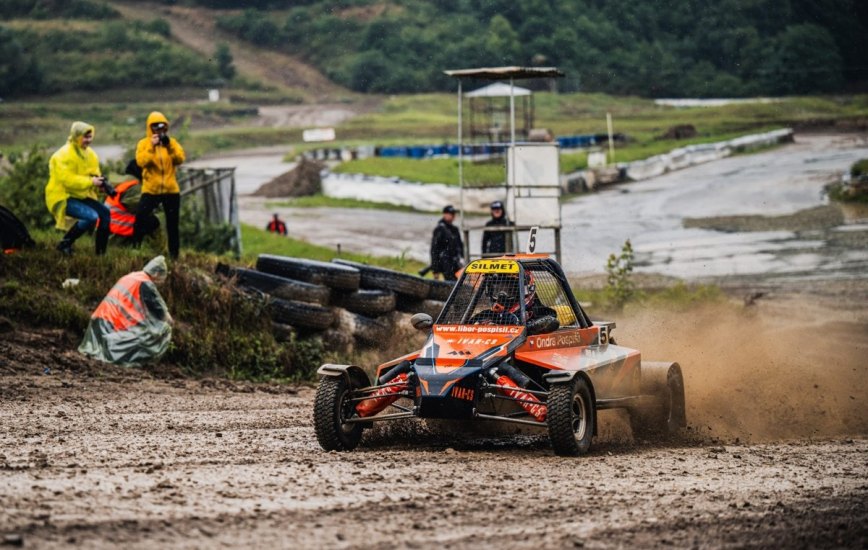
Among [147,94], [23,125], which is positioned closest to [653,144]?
[23,125]

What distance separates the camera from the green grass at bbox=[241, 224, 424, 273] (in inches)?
891

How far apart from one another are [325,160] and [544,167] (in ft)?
112

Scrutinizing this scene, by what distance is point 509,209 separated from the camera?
764 inches

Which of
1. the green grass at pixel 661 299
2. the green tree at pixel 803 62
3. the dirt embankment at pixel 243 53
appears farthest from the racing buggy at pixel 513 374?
the dirt embankment at pixel 243 53

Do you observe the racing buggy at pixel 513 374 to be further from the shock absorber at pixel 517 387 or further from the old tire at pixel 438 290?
the old tire at pixel 438 290

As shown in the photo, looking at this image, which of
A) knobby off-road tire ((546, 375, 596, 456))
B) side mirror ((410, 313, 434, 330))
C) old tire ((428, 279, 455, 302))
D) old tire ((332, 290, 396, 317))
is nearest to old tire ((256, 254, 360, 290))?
old tire ((332, 290, 396, 317))

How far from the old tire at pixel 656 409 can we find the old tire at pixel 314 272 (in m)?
5.12

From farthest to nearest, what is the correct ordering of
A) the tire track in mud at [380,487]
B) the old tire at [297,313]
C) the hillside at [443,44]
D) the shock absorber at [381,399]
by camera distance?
the hillside at [443,44] < the old tire at [297,313] < the shock absorber at [381,399] < the tire track in mud at [380,487]

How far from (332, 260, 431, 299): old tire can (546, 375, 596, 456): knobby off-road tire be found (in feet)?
21.5

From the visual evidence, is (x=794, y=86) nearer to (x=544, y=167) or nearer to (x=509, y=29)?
(x=509, y=29)

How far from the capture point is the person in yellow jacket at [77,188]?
14.9 m

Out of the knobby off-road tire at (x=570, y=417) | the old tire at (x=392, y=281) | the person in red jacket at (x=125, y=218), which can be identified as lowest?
the knobby off-road tire at (x=570, y=417)

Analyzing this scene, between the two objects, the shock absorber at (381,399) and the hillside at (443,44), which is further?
the hillside at (443,44)

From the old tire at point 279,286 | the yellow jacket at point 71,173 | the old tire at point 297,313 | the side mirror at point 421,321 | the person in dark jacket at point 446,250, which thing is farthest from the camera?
the person in dark jacket at point 446,250
